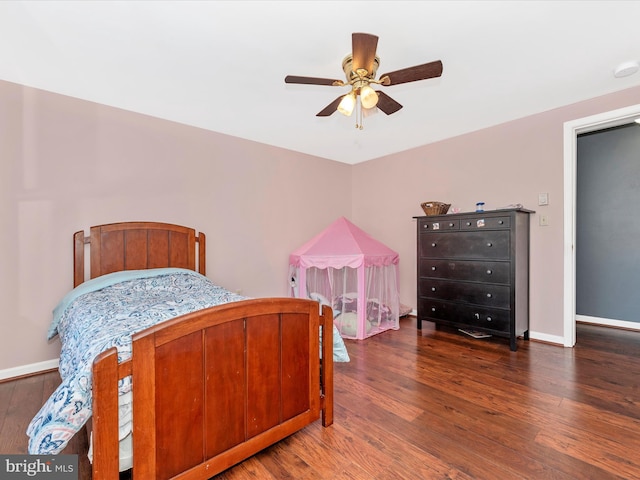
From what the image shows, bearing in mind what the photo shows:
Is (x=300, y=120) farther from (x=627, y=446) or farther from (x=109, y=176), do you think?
(x=627, y=446)

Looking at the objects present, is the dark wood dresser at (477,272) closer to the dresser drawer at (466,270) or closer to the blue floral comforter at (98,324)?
the dresser drawer at (466,270)

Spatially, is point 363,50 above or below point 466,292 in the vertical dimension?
above

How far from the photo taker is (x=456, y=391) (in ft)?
7.09

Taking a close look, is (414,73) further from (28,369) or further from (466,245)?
(28,369)

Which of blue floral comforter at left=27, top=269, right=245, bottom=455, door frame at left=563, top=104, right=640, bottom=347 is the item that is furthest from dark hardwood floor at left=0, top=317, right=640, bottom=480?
blue floral comforter at left=27, top=269, right=245, bottom=455

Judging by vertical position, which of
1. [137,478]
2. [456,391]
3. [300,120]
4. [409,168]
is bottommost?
[456,391]

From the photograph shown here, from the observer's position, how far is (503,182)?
3.45m

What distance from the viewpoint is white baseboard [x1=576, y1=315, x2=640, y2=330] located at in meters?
3.58

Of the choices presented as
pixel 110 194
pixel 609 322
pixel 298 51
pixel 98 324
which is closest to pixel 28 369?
pixel 110 194

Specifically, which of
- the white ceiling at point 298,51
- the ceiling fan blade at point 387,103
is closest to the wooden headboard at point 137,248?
the white ceiling at point 298,51

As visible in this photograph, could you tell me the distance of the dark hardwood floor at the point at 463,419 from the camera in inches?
57.4

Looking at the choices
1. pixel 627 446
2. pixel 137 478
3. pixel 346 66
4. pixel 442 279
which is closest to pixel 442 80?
pixel 346 66

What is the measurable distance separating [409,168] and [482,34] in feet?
7.86

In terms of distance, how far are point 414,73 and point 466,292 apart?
233 centimetres
